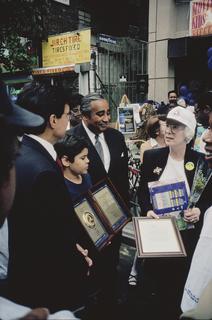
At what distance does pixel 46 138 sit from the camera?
Result: 83.2 inches

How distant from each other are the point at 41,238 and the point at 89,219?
0.83 meters

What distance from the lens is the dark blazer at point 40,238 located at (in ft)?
5.62

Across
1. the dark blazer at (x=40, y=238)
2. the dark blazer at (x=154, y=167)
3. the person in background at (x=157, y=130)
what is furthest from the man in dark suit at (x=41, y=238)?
the person in background at (x=157, y=130)

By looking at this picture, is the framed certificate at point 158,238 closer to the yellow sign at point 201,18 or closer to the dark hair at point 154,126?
the dark hair at point 154,126

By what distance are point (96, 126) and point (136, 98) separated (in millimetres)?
9418

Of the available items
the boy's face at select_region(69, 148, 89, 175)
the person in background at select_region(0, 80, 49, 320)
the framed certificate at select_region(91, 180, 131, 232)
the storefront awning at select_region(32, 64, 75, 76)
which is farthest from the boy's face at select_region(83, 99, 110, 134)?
the storefront awning at select_region(32, 64, 75, 76)

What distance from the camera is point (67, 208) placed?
6.30ft

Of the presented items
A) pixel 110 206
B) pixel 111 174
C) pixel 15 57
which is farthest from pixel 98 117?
pixel 15 57

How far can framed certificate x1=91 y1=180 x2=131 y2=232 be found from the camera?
8.68ft

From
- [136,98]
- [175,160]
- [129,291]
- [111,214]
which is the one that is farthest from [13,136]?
[136,98]

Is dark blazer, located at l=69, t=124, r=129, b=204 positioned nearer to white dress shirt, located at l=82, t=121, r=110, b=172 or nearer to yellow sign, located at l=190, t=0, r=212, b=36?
white dress shirt, located at l=82, t=121, r=110, b=172

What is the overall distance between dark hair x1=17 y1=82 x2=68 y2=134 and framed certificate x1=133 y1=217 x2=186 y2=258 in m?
1.15

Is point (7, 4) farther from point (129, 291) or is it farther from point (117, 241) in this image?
point (129, 291)

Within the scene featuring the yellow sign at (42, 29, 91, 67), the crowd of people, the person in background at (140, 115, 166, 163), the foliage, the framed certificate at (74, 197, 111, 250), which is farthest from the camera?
the yellow sign at (42, 29, 91, 67)
